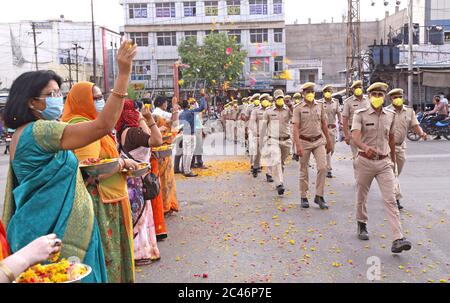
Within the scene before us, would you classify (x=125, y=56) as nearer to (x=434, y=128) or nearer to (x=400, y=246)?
(x=400, y=246)

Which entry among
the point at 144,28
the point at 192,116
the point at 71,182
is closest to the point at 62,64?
the point at 144,28

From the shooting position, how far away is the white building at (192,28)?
176ft

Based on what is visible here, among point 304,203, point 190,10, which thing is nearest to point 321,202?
point 304,203

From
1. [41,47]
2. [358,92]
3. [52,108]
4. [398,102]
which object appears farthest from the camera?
[41,47]

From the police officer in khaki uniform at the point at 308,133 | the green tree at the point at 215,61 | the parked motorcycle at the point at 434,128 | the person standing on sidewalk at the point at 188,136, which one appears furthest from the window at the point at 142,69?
the police officer in khaki uniform at the point at 308,133

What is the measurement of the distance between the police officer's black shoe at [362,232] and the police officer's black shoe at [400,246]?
679 millimetres

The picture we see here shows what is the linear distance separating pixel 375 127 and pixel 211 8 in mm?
51278

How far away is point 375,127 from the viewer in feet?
19.4

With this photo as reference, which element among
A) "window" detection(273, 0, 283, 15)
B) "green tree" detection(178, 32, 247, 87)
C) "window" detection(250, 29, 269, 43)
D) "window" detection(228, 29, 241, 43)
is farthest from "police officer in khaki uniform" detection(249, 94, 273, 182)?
"window" detection(273, 0, 283, 15)

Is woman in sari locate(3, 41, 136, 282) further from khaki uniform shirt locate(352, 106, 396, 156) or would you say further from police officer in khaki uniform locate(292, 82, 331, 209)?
police officer in khaki uniform locate(292, 82, 331, 209)

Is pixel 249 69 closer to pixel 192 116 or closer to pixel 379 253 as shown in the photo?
pixel 192 116

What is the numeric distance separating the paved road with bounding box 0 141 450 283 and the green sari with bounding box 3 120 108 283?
207 cm

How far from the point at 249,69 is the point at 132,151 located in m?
48.1

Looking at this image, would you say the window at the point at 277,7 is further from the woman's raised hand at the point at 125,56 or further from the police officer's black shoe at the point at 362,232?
the woman's raised hand at the point at 125,56
